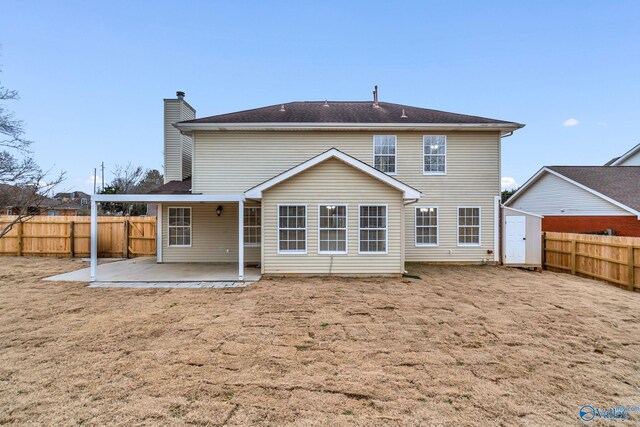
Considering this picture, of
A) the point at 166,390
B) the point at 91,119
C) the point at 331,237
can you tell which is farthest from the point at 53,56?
the point at 166,390

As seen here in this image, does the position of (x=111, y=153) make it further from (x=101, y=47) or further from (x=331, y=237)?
(x=331, y=237)

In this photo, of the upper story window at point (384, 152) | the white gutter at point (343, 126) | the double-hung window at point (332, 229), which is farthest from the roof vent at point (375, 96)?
the double-hung window at point (332, 229)

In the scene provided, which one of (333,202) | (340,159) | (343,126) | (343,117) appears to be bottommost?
(333,202)

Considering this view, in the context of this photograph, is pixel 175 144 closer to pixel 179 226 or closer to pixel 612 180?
pixel 179 226

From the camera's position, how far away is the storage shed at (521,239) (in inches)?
458

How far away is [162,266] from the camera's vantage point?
38.2 feet

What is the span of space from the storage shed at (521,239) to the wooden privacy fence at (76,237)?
16302 millimetres

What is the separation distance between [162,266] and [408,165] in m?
11.1

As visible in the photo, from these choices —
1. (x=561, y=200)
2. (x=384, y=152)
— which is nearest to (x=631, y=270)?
(x=561, y=200)

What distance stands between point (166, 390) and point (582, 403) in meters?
4.82

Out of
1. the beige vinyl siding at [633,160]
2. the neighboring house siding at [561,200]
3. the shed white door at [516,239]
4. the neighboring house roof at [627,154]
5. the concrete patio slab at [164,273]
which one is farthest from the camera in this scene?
the beige vinyl siding at [633,160]

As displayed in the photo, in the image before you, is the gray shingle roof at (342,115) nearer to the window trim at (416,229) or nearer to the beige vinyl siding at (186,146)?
the beige vinyl siding at (186,146)

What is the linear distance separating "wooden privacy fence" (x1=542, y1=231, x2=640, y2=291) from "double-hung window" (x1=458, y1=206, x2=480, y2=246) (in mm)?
2922

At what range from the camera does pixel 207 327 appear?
18.2 ft
